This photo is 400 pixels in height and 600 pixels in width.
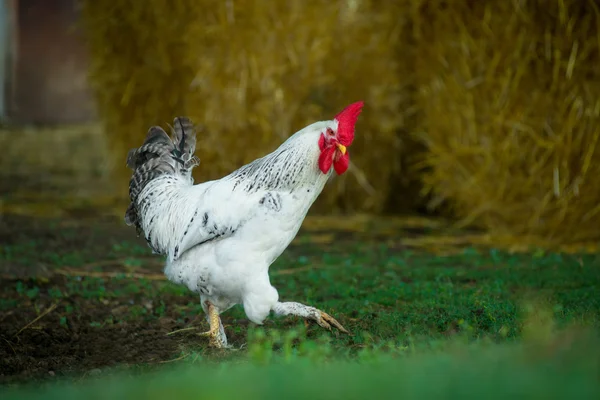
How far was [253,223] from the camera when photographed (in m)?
5.82

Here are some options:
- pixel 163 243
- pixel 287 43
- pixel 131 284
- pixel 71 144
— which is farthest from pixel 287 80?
pixel 71 144

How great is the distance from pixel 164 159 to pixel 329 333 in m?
1.84

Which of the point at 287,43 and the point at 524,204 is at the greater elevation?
the point at 287,43

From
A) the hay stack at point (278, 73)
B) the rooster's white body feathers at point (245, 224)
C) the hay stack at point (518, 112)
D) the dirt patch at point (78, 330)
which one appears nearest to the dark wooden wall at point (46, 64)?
the hay stack at point (278, 73)

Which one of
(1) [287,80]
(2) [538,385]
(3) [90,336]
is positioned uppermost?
(1) [287,80]

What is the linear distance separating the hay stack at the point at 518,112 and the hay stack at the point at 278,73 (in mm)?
777

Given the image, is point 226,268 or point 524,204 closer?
point 226,268

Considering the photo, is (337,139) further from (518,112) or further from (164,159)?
(518,112)

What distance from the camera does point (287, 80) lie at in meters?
11.1

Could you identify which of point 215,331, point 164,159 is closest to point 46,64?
point 164,159

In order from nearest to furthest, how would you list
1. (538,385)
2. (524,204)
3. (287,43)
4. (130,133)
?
(538,385) < (524,204) < (287,43) < (130,133)

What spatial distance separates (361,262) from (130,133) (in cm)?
463

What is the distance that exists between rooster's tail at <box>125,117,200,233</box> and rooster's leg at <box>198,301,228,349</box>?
3.64 ft

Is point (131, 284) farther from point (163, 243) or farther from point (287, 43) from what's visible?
point (287, 43)
